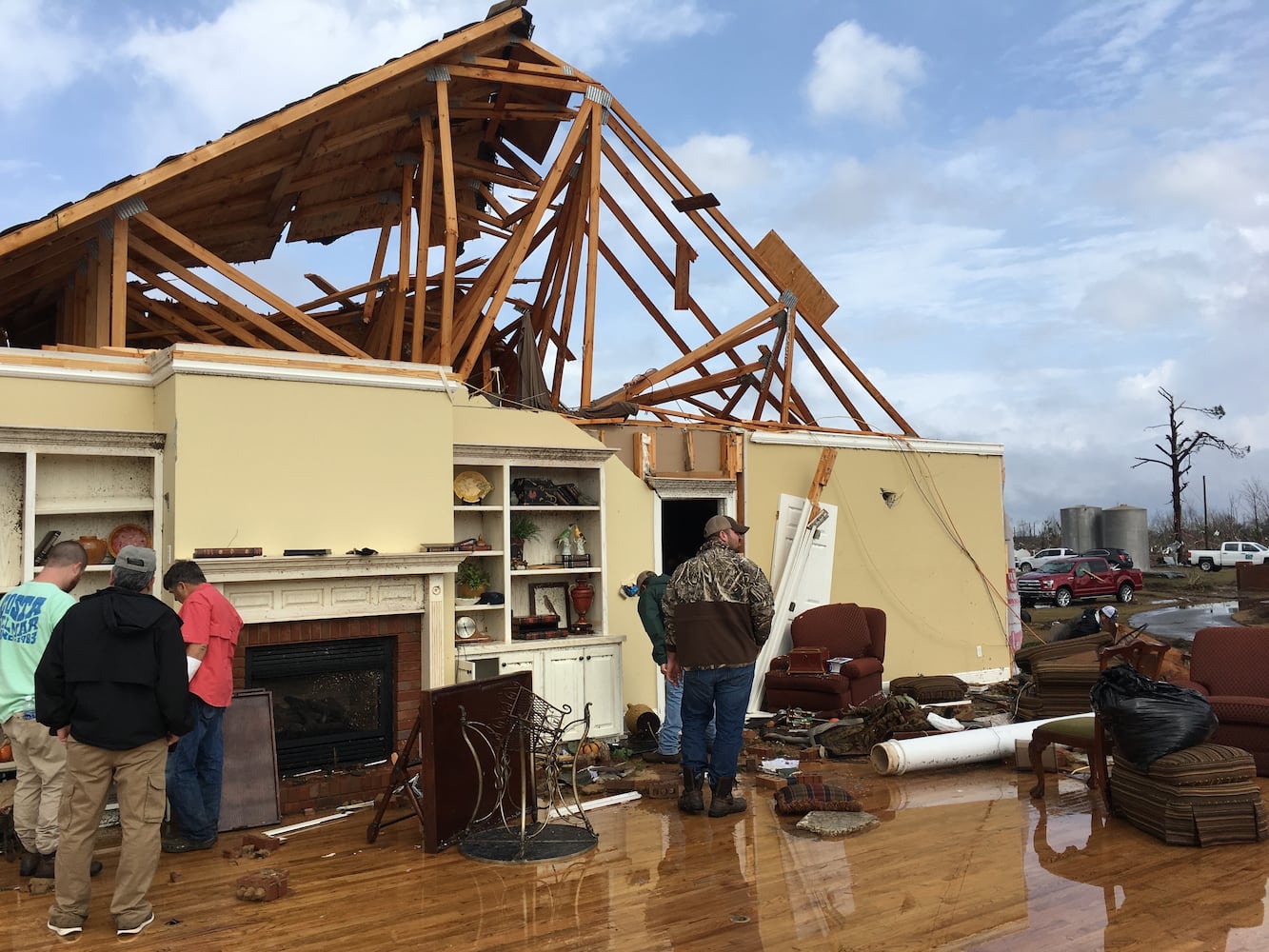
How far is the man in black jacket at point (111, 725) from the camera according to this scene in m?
3.96

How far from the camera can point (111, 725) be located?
3.95 meters

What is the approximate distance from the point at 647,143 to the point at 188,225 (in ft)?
15.4

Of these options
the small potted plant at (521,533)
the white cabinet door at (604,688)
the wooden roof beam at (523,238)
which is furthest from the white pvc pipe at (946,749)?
the wooden roof beam at (523,238)

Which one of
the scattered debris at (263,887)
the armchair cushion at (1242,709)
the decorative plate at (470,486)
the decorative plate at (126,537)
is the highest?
the decorative plate at (470,486)

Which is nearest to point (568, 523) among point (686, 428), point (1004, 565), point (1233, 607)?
point (686, 428)

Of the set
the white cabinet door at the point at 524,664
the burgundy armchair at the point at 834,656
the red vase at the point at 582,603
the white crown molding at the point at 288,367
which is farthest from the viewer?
the burgundy armchair at the point at 834,656

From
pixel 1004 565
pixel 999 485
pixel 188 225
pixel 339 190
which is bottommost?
pixel 1004 565

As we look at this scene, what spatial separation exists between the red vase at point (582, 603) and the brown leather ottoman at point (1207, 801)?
448cm

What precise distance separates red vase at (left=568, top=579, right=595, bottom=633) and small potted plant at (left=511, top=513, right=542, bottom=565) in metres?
0.53

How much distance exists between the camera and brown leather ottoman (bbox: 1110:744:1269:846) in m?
4.79

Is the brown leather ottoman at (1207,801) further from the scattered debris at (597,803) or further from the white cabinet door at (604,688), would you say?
the white cabinet door at (604,688)

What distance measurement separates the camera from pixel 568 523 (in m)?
8.52

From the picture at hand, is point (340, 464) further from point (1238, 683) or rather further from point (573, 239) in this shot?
point (1238, 683)

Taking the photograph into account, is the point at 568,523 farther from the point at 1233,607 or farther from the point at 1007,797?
the point at 1233,607
